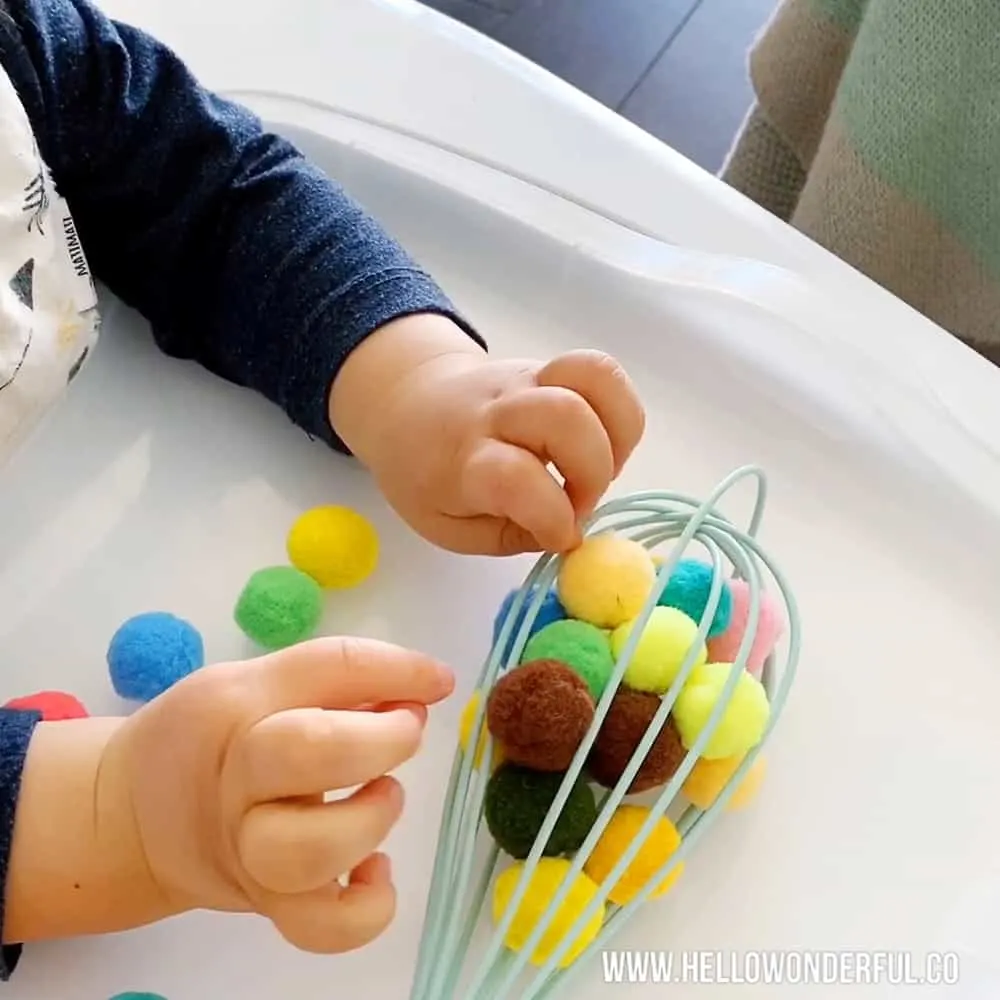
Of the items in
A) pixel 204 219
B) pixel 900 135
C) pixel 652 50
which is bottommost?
pixel 652 50

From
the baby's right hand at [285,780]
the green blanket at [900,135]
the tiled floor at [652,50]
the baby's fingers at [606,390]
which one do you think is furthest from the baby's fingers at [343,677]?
the tiled floor at [652,50]

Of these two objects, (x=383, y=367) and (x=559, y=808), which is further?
(x=383, y=367)

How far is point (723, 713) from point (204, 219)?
267 millimetres

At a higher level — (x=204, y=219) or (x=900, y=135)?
(x=900, y=135)

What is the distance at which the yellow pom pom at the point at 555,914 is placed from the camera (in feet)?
1.15

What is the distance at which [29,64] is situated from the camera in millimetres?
457

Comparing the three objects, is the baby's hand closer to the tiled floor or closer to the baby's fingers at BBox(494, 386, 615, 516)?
the baby's fingers at BBox(494, 386, 615, 516)

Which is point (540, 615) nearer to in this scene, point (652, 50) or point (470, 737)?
point (470, 737)

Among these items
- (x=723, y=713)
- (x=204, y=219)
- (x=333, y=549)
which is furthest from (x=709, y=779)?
(x=204, y=219)

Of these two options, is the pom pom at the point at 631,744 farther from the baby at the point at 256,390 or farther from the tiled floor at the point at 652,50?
the tiled floor at the point at 652,50

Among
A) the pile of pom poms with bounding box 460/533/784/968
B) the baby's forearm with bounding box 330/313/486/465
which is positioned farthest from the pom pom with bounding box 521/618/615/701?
the baby's forearm with bounding box 330/313/486/465

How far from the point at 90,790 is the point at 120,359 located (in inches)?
7.4

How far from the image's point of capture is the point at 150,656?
40 centimetres

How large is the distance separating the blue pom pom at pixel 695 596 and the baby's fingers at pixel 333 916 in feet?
0.38
